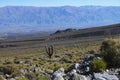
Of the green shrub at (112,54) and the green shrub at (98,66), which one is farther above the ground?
the green shrub at (112,54)

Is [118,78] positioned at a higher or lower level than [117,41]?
lower

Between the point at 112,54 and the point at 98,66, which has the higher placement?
the point at 112,54

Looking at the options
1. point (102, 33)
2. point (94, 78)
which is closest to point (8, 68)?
point (94, 78)

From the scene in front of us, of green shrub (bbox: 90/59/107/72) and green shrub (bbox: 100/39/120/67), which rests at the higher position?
green shrub (bbox: 100/39/120/67)

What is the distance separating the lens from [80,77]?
14188 millimetres

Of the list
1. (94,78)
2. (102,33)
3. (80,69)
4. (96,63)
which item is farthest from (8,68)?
(102,33)

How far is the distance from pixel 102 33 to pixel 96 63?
129012mm

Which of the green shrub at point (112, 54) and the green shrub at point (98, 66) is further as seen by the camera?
the green shrub at point (112, 54)

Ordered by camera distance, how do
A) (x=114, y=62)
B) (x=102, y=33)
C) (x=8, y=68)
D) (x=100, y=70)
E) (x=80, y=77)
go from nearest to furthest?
1. (x=80, y=77)
2. (x=100, y=70)
3. (x=114, y=62)
4. (x=8, y=68)
5. (x=102, y=33)

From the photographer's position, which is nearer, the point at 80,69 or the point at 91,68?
the point at 91,68

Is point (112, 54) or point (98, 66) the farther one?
point (112, 54)

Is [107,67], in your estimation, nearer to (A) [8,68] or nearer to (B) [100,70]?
(B) [100,70]

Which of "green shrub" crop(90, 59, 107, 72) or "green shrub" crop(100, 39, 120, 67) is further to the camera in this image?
"green shrub" crop(100, 39, 120, 67)

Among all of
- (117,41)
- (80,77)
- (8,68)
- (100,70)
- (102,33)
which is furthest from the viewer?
(102,33)
